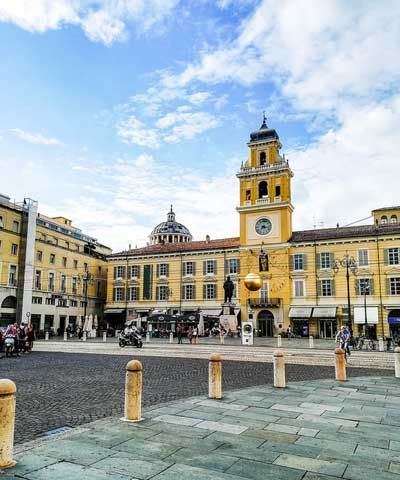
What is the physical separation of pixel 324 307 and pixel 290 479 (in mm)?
41150

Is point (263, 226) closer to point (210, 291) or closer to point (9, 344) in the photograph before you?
point (210, 291)

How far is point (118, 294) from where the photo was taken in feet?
184

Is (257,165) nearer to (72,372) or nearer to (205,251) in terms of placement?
(205,251)

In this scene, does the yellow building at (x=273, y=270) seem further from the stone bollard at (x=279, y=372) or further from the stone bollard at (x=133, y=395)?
the stone bollard at (x=133, y=395)

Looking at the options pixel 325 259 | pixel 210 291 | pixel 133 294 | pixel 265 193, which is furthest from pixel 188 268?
pixel 325 259

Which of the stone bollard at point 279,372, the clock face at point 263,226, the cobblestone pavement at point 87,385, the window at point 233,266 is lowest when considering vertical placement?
the cobblestone pavement at point 87,385

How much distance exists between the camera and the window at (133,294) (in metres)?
54.8

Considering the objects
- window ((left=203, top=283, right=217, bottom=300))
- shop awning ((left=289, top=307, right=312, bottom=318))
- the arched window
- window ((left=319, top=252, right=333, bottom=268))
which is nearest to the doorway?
shop awning ((left=289, top=307, right=312, bottom=318))

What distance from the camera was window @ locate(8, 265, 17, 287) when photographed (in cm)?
4369

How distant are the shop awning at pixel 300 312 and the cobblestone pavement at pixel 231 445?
35.7 metres

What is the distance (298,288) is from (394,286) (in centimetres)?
940

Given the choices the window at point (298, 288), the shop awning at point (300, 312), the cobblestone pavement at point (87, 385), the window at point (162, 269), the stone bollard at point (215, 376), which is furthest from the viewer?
the window at point (162, 269)

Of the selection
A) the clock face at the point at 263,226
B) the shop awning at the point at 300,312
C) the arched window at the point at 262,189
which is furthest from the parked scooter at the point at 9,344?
the arched window at the point at 262,189

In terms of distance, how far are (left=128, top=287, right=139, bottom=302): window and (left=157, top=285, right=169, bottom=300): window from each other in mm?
3100
